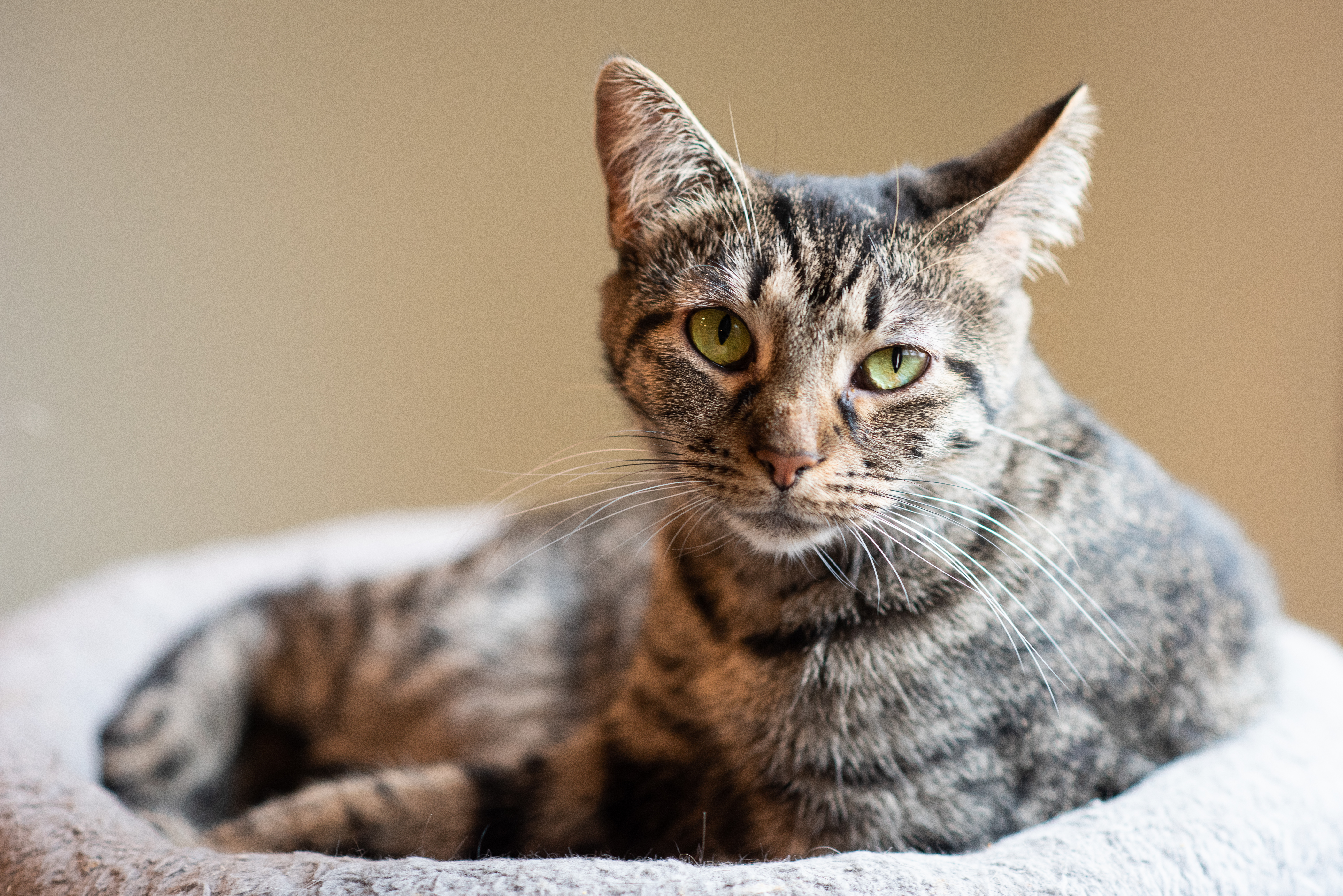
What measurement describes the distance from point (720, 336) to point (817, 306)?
3.8 inches

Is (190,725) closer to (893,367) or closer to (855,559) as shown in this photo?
(855,559)

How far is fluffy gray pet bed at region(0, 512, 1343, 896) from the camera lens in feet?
2.52

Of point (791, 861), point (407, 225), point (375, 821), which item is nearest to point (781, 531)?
point (791, 861)

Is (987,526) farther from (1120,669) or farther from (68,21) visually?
(68,21)

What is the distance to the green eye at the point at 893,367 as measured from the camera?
2.92 feet

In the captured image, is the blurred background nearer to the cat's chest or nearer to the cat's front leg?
the cat's chest

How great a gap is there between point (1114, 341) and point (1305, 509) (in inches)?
19.5

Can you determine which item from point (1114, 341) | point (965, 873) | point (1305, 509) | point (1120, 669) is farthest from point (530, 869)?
point (1114, 341)

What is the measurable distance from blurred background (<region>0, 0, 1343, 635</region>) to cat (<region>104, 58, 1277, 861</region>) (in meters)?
0.94

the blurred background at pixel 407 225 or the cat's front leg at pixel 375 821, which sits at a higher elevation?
the blurred background at pixel 407 225

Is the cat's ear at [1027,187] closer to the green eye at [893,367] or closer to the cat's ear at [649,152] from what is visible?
the green eye at [893,367]

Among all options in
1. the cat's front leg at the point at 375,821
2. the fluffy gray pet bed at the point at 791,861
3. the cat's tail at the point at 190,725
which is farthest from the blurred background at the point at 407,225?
the cat's front leg at the point at 375,821

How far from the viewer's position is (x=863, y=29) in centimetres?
234

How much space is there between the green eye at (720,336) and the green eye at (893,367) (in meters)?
0.11
